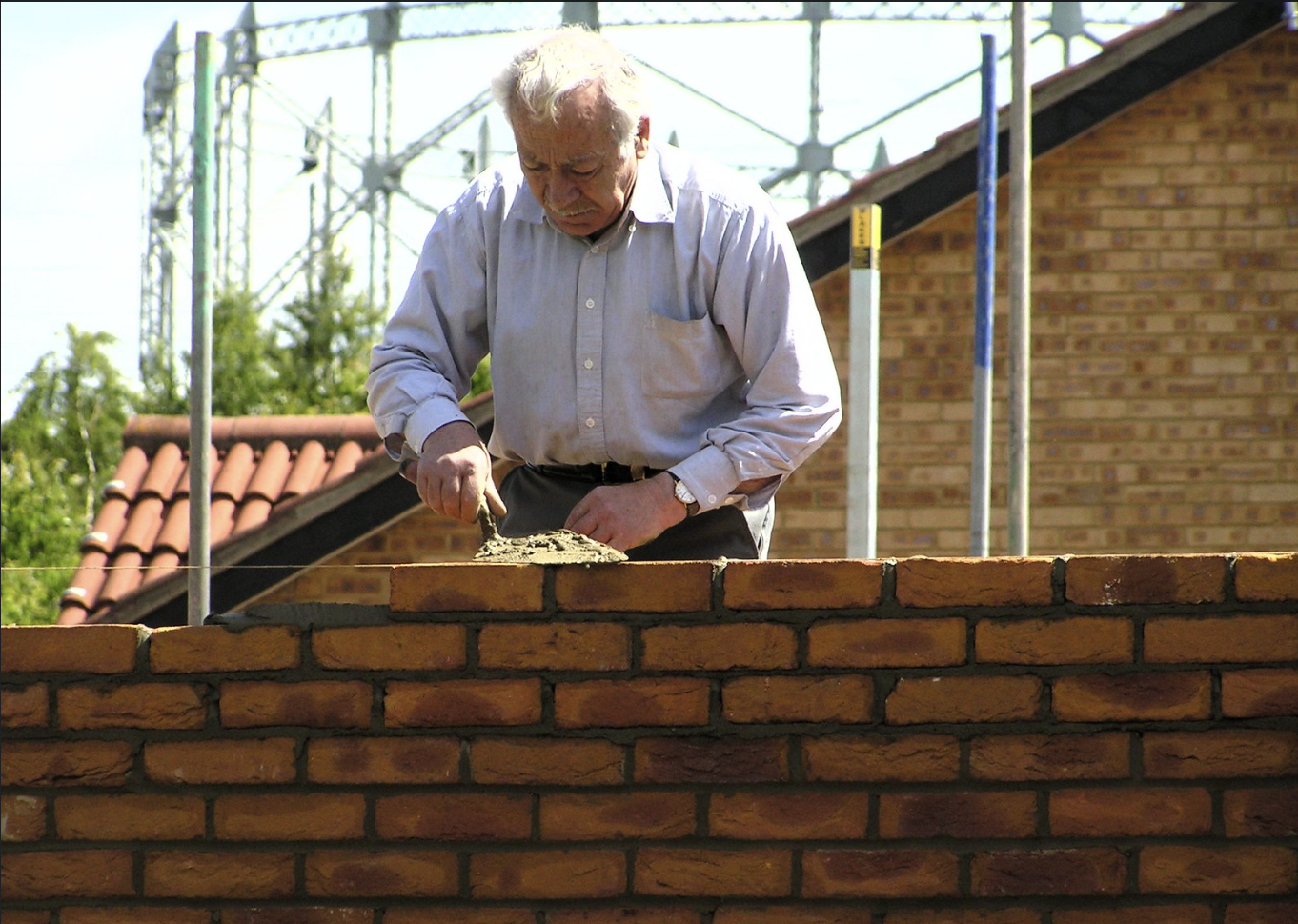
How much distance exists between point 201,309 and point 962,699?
4.17 metres

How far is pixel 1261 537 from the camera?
6617 mm

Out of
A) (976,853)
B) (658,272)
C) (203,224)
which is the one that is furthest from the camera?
(203,224)

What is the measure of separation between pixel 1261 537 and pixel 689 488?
15.4 feet

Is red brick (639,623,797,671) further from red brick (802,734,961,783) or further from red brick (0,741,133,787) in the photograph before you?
red brick (0,741,133,787)

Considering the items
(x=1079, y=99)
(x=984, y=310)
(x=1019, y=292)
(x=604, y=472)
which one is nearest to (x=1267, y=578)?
(x=604, y=472)

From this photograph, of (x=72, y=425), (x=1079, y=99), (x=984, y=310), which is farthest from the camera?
(x=72, y=425)

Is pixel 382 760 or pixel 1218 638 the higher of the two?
pixel 1218 638

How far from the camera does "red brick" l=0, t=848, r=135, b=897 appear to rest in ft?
7.88

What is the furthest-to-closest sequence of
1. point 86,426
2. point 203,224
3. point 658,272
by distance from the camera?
point 86,426
point 203,224
point 658,272

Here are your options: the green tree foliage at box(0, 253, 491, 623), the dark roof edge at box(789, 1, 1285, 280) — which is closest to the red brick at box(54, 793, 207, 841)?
the dark roof edge at box(789, 1, 1285, 280)

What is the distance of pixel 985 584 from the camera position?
7.77 feet

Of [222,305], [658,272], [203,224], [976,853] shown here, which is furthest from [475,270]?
[222,305]

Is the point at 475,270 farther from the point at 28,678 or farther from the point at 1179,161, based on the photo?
the point at 1179,161

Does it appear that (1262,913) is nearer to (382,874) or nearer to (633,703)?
(633,703)
